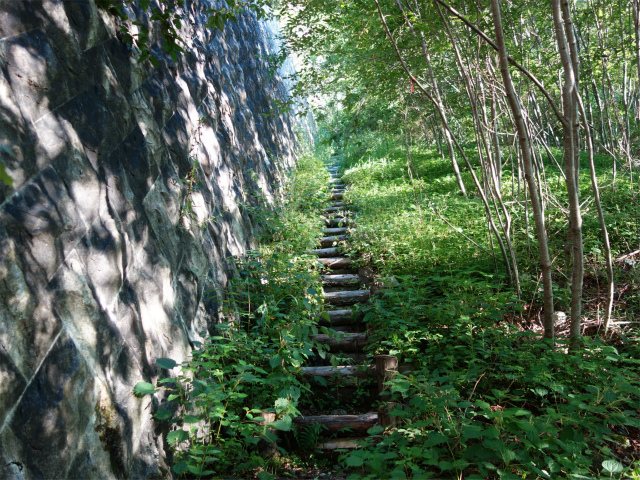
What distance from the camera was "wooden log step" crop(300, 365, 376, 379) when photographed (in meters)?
3.39

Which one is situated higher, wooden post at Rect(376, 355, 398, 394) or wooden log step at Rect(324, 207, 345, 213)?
wooden log step at Rect(324, 207, 345, 213)

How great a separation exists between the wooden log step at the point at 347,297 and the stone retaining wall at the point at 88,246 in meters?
1.61

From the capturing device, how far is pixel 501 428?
2.03 metres

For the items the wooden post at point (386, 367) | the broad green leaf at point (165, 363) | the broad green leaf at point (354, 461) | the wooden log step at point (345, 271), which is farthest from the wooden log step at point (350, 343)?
the broad green leaf at point (165, 363)

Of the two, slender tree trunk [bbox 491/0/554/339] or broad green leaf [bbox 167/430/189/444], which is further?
slender tree trunk [bbox 491/0/554/339]

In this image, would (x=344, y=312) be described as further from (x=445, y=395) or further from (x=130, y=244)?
(x=130, y=244)

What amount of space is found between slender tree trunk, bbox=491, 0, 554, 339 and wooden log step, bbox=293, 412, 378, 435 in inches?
59.2

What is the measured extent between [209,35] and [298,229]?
2492mm

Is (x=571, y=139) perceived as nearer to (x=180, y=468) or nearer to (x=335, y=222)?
(x=180, y=468)

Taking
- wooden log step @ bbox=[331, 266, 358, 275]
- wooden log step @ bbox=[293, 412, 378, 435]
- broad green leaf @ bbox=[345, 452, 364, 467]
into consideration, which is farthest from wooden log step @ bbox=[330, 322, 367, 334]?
broad green leaf @ bbox=[345, 452, 364, 467]

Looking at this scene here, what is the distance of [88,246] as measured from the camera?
76.5 inches

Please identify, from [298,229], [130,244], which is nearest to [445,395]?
[130,244]

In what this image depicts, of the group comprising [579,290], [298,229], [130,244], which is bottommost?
[579,290]

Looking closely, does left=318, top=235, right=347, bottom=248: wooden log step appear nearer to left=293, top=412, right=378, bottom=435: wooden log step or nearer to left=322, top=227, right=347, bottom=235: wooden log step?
left=322, top=227, right=347, bottom=235: wooden log step
